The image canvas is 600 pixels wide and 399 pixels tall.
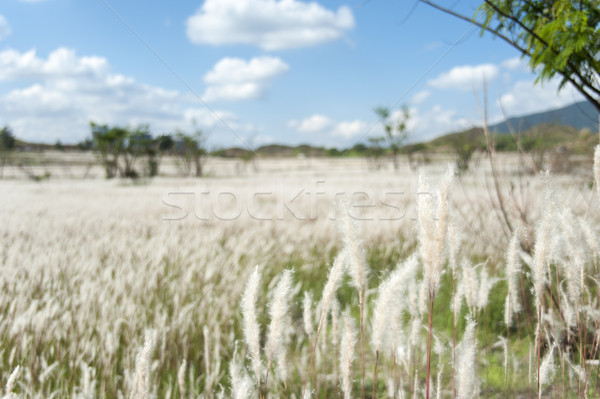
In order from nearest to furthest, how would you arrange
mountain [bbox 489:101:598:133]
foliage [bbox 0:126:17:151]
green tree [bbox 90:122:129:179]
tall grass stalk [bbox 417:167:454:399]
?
1. tall grass stalk [bbox 417:167:454:399]
2. mountain [bbox 489:101:598:133]
3. foliage [bbox 0:126:17:151]
4. green tree [bbox 90:122:129:179]

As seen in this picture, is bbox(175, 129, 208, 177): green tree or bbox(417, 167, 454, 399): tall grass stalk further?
bbox(175, 129, 208, 177): green tree

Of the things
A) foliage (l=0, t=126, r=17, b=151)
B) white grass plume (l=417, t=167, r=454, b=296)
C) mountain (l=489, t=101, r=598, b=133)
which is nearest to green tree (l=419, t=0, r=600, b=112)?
mountain (l=489, t=101, r=598, b=133)

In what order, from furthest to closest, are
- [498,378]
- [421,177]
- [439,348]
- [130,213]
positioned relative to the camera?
[130,213] < [498,378] < [439,348] < [421,177]

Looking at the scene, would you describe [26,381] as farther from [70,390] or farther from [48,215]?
[48,215]

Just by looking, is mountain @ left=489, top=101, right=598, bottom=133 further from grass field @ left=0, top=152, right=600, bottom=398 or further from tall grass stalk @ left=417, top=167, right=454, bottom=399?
tall grass stalk @ left=417, top=167, right=454, bottom=399

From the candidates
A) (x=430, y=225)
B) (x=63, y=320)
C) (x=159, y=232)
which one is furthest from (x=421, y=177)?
(x=159, y=232)

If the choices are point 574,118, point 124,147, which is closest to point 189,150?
point 124,147

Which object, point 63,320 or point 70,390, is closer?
point 70,390

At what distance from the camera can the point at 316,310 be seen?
2.37 m

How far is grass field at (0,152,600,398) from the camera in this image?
3.17 feet

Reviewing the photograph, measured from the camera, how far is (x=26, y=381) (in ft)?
7.05

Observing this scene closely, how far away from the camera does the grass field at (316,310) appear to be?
967 millimetres

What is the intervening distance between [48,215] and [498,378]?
6.19m

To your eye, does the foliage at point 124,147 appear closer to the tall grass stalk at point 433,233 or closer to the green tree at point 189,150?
the green tree at point 189,150
